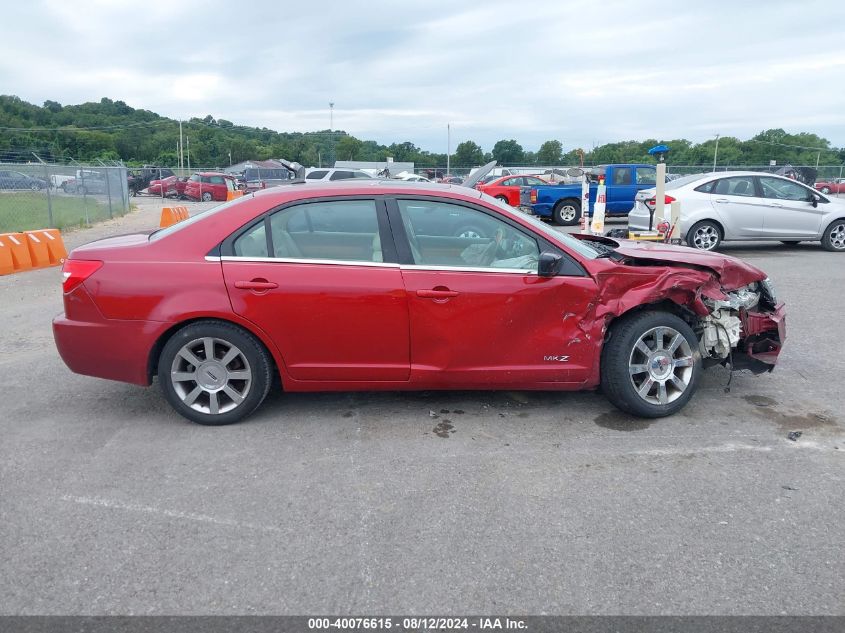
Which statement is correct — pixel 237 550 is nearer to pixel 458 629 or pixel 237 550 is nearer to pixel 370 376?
pixel 458 629

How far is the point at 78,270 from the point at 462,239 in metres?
2.53

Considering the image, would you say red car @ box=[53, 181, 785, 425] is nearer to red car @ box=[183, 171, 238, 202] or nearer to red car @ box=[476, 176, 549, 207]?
red car @ box=[476, 176, 549, 207]

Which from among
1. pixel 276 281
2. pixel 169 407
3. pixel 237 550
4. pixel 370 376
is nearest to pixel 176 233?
pixel 276 281

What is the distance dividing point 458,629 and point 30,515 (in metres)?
2.23

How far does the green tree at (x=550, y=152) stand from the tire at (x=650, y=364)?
6895cm

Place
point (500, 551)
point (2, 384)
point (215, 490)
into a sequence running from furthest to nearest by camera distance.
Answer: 1. point (2, 384)
2. point (215, 490)
3. point (500, 551)

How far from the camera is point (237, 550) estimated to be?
9.93ft

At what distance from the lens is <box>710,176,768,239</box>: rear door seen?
1221 cm

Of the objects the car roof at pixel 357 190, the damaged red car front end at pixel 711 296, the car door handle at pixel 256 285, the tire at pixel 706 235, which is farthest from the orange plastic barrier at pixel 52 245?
the tire at pixel 706 235

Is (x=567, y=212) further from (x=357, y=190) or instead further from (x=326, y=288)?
(x=326, y=288)

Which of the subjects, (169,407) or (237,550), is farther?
(169,407)

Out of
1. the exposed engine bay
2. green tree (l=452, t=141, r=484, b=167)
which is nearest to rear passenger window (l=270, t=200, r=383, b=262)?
the exposed engine bay

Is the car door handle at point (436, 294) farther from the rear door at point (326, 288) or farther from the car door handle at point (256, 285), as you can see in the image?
the car door handle at point (256, 285)

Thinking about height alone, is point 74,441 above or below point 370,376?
below
